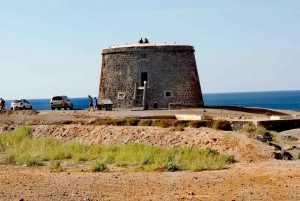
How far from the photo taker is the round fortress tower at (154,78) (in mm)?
44812

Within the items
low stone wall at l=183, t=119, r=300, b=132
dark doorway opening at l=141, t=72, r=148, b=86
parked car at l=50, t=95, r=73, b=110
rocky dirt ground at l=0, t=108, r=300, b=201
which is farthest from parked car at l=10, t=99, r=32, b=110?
rocky dirt ground at l=0, t=108, r=300, b=201

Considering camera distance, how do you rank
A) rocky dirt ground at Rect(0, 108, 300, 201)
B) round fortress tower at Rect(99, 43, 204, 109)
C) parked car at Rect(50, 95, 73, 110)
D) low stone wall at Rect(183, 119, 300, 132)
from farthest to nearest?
parked car at Rect(50, 95, 73, 110), round fortress tower at Rect(99, 43, 204, 109), low stone wall at Rect(183, 119, 300, 132), rocky dirt ground at Rect(0, 108, 300, 201)

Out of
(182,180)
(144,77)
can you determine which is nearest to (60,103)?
(144,77)

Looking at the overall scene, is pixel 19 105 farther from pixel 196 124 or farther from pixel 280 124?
pixel 280 124

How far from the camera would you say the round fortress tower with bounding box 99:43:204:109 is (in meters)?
44.8

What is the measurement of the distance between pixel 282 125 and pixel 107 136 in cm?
854

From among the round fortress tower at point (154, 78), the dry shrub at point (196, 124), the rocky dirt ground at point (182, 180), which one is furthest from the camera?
the round fortress tower at point (154, 78)

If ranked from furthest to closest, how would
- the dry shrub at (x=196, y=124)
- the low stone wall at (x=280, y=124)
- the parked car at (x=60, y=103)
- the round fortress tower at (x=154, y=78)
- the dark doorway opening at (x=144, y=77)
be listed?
the parked car at (x=60, y=103), the dark doorway opening at (x=144, y=77), the round fortress tower at (x=154, y=78), the low stone wall at (x=280, y=124), the dry shrub at (x=196, y=124)

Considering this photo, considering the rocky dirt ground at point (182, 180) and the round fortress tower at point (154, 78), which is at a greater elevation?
the round fortress tower at point (154, 78)

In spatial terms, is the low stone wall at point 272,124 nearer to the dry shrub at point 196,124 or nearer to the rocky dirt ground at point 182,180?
the dry shrub at point 196,124

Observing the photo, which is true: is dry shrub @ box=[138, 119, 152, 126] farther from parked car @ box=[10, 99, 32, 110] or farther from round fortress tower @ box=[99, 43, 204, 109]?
parked car @ box=[10, 99, 32, 110]

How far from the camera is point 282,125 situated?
96.8 feet

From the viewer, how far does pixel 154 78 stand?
4509 cm

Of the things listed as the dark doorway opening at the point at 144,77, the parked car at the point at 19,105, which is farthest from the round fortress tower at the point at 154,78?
the parked car at the point at 19,105
